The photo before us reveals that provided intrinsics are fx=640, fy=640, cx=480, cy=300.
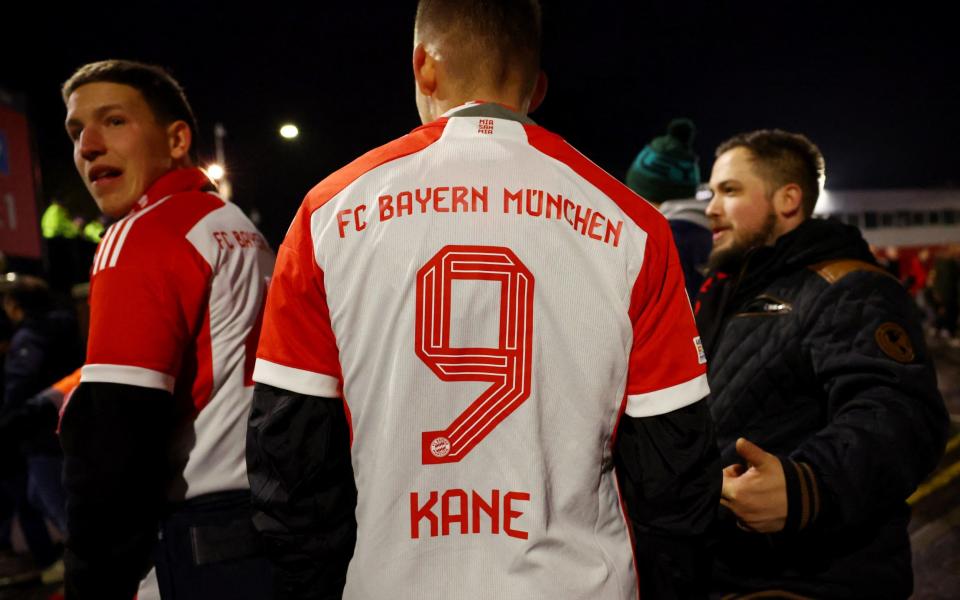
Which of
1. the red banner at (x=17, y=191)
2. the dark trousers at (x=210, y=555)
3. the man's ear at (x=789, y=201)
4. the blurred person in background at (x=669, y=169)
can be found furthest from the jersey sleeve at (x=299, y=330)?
the red banner at (x=17, y=191)

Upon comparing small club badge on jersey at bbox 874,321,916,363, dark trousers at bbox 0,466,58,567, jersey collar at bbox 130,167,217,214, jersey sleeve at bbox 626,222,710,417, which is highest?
jersey collar at bbox 130,167,217,214

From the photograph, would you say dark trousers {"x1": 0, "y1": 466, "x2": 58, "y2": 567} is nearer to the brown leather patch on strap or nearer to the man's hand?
the man's hand

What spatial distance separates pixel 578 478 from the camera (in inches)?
47.6

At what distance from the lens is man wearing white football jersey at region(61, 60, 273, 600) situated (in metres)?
1.56

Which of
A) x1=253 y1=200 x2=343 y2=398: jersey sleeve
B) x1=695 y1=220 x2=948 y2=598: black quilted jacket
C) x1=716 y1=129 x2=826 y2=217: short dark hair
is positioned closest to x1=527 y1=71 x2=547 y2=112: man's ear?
x1=253 y1=200 x2=343 y2=398: jersey sleeve

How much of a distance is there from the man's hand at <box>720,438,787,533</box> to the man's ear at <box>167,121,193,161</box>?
188 centimetres

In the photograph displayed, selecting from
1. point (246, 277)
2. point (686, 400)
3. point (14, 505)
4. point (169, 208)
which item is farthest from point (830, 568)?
point (14, 505)

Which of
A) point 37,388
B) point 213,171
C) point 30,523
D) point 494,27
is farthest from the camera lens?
point 30,523

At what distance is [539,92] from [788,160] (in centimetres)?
132

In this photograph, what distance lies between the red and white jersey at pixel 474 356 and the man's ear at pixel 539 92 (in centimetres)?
28

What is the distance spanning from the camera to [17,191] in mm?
8094

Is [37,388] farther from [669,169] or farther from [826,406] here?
[826,406]

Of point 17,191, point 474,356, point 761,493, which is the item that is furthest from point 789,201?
point 17,191

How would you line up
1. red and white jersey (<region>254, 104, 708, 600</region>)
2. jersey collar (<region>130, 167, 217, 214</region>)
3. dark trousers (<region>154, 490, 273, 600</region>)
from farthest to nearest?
1. jersey collar (<region>130, 167, 217, 214</region>)
2. dark trousers (<region>154, 490, 273, 600</region>)
3. red and white jersey (<region>254, 104, 708, 600</region>)
